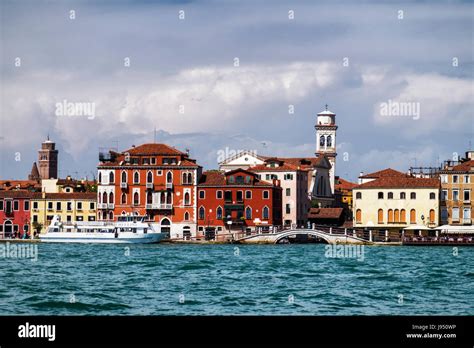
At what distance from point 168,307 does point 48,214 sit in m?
65.3

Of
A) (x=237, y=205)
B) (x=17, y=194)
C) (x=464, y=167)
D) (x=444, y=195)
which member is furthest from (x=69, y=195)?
(x=464, y=167)

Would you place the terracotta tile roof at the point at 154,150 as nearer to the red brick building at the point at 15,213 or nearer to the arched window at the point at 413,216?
the red brick building at the point at 15,213

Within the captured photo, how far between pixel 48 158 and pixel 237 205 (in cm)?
6619

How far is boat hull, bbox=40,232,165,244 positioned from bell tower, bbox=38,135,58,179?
62.1 metres

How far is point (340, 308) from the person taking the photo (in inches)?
950

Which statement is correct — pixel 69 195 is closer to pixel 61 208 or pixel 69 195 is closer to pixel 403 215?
pixel 61 208

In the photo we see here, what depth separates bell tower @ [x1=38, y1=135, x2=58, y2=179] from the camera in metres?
142

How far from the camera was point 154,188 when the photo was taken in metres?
84.1

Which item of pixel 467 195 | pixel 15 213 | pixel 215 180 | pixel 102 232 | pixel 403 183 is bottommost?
pixel 102 232

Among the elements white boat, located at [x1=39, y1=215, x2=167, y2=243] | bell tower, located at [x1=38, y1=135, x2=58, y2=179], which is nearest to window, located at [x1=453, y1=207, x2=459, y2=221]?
white boat, located at [x1=39, y1=215, x2=167, y2=243]

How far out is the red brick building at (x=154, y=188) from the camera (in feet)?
275
